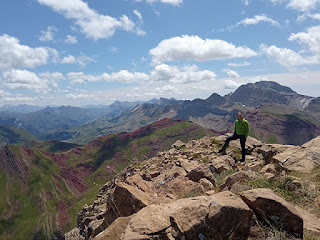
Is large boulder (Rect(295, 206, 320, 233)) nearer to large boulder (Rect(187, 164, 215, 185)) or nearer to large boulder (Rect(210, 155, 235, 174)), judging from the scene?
large boulder (Rect(187, 164, 215, 185))

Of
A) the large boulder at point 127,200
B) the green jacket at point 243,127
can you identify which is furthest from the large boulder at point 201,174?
the green jacket at point 243,127

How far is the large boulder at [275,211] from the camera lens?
663cm

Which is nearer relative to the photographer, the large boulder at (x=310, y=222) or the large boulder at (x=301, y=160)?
the large boulder at (x=310, y=222)

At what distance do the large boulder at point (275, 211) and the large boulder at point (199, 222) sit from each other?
71cm

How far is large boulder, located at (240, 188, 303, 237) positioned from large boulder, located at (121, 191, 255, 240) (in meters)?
0.71

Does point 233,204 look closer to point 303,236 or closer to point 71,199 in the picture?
point 303,236

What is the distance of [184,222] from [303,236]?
12.6 ft

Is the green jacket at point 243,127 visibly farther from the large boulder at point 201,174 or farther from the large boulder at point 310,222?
the large boulder at point 310,222

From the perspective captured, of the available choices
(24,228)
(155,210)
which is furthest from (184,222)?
(24,228)

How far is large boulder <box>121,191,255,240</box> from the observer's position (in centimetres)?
593

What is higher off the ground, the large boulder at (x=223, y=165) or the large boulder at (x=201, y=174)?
the large boulder at (x=201, y=174)

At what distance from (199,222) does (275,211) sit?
2.76 meters

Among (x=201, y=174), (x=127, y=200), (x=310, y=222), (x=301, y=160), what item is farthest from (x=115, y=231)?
(x=301, y=160)

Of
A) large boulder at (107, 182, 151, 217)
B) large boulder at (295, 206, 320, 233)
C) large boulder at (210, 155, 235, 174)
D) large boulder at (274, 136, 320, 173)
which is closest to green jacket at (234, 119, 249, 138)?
large boulder at (210, 155, 235, 174)
